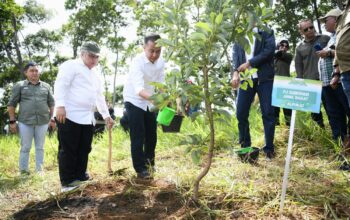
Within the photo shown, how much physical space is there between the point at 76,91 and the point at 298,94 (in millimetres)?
2114

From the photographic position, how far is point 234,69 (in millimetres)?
3910

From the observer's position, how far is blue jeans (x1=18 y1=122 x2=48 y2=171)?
4.89 meters

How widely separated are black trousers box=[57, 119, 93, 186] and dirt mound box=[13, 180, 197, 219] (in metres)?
0.34

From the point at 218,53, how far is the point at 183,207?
43.8 inches

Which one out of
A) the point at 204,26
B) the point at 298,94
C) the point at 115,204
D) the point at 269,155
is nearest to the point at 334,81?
the point at 269,155

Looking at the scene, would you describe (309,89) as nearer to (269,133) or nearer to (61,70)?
(269,133)

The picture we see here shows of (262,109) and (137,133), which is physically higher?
(262,109)

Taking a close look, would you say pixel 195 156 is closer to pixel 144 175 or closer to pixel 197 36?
pixel 197 36

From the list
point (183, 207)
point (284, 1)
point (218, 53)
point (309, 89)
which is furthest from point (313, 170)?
point (284, 1)

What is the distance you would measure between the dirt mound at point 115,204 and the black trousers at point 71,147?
0.34 m

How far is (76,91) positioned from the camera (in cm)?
344

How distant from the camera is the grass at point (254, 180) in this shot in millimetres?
2381

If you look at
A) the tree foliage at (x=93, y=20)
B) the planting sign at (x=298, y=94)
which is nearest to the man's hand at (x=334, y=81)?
the planting sign at (x=298, y=94)

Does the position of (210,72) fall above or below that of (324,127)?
above
